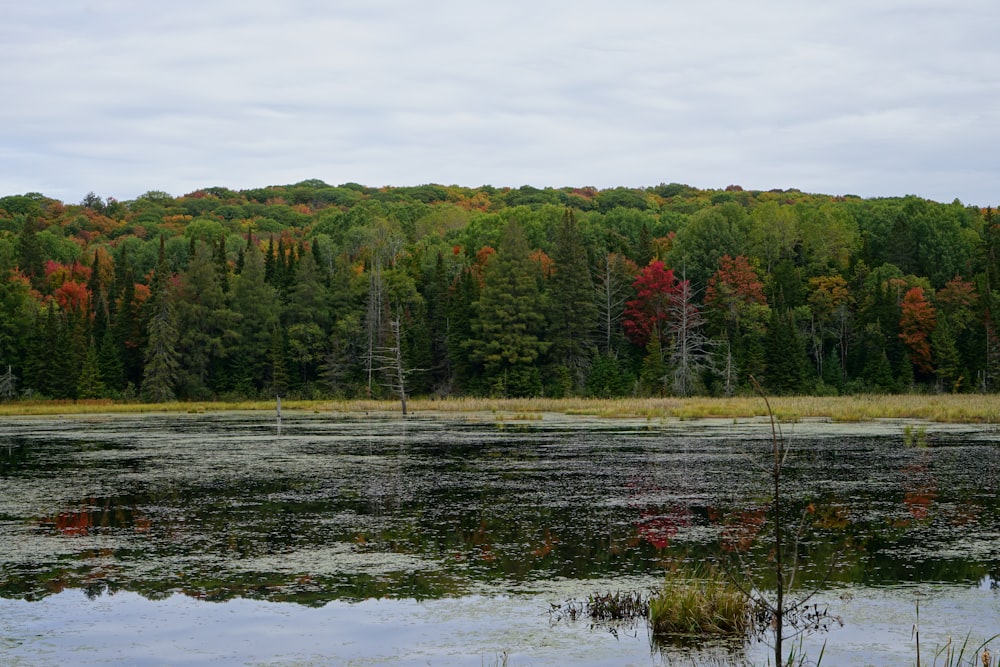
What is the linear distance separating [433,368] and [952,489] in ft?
233

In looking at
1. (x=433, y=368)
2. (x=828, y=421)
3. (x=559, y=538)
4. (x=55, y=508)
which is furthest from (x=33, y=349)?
(x=559, y=538)

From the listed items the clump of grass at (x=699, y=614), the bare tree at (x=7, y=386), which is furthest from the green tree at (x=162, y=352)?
the clump of grass at (x=699, y=614)

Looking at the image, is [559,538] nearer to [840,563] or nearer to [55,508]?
[840,563]

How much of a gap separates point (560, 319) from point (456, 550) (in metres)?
72.1

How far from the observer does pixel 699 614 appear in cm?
1055

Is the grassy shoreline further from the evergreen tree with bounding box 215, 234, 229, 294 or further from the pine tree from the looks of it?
the evergreen tree with bounding box 215, 234, 229, 294

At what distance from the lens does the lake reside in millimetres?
10172

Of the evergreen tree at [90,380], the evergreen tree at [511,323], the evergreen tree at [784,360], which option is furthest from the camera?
the evergreen tree at [511,323]

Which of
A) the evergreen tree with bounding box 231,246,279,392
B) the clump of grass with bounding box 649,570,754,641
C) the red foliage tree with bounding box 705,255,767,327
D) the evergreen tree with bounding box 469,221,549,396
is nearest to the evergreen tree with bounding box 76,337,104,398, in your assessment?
the evergreen tree with bounding box 231,246,279,392

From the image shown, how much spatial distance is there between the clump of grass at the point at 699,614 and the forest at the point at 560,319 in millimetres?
60742

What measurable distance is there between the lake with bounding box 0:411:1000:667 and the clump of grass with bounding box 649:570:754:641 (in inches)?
11.5

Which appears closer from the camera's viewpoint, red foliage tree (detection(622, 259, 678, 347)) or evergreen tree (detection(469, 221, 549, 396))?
evergreen tree (detection(469, 221, 549, 396))

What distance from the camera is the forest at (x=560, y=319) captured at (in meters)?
→ 79.4

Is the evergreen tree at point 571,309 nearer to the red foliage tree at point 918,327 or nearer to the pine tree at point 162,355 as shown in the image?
the red foliage tree at point 918,327
